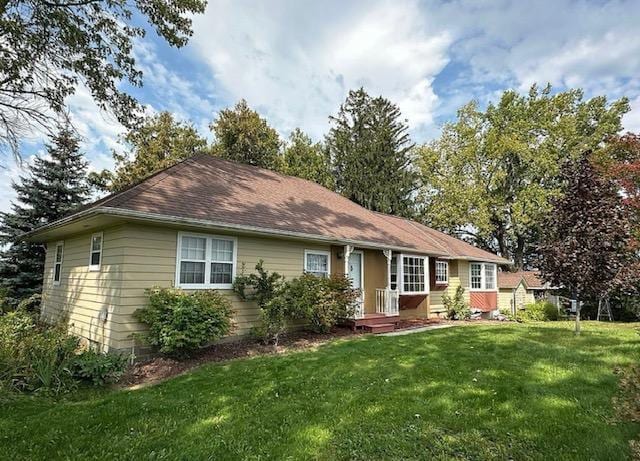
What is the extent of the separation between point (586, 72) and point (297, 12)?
14385 mm

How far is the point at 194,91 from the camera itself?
16.0 m

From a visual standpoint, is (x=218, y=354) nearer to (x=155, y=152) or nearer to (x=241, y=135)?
(x=241, y=135)

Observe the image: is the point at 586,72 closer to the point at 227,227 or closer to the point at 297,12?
the point at 297,12

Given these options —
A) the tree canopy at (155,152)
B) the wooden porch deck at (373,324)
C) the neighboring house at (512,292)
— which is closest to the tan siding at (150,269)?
the wooden porch deck at (373,324)

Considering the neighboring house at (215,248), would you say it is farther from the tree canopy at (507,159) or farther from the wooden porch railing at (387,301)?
the tree canopy at (507,159)

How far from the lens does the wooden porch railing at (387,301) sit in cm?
1267

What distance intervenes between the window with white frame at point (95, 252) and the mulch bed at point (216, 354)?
3.01 meters

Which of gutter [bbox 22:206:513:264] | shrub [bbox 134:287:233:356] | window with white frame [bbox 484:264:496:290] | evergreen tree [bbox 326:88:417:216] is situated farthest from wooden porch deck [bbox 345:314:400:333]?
evergreen tree [bbox 326:88:417:216]

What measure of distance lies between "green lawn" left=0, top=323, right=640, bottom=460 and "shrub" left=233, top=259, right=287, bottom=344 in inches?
84.2

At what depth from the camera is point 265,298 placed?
30.3ft

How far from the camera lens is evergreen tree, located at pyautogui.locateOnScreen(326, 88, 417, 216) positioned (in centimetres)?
2931

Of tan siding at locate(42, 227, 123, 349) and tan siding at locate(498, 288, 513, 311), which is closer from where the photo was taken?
tan siding at locate(42, 227, 123, 349)

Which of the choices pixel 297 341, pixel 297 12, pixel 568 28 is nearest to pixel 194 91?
pixel 297 12

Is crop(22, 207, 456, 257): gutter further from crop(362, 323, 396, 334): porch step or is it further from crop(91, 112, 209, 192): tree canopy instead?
crop(91, 112, 209, 192): tree canopy
